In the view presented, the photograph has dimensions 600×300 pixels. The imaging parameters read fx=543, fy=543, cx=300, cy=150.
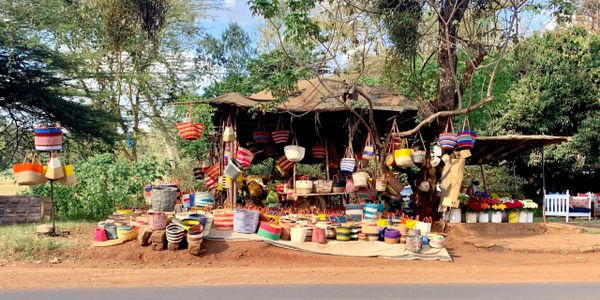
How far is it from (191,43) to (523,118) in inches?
577

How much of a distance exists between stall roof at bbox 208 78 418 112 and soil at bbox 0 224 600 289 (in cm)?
326

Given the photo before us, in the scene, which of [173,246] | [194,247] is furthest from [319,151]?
[173,246]

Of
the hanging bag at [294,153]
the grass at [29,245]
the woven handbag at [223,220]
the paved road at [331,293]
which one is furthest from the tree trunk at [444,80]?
the grass at [29,245]

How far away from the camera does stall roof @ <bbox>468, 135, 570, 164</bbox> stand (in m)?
13.4

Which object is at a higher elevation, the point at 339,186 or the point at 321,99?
the point at 321,99

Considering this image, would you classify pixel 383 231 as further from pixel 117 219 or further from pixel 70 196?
pixel 70 196

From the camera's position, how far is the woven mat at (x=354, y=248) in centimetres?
1024

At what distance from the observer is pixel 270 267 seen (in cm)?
936

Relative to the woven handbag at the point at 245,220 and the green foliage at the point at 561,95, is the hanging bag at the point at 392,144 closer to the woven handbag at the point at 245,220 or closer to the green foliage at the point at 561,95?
the woven handbag at the point at 245,220

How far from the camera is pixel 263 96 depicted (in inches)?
529

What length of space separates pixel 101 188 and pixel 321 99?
673 centimetres

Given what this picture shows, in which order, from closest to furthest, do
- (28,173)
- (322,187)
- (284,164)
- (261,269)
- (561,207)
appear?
(261,269) → (28,173) → (322,187) → (284,164) → (561,207)

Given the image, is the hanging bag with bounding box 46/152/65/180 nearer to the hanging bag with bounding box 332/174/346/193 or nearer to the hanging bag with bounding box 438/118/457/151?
the hanging bag with bounding box 332/174/346/193

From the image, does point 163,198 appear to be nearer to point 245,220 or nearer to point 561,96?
point 245,220
